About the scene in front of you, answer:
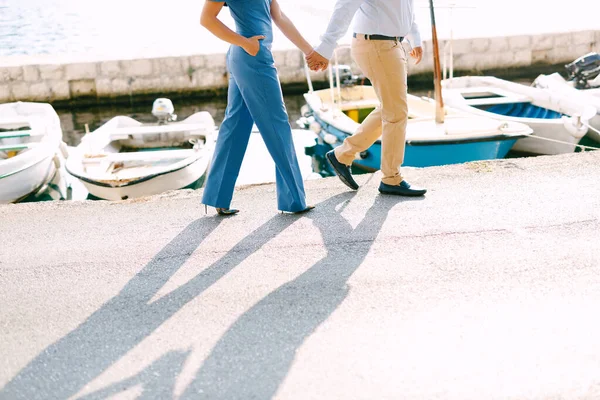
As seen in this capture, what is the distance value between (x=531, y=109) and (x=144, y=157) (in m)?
6.19

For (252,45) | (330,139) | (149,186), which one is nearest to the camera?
(252,45)

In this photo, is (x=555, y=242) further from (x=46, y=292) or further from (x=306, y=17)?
(x=306, y=17)

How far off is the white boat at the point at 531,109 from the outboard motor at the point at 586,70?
1.26 metres

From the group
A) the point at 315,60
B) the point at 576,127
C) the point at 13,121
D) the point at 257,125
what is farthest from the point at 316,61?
the point at 13,121

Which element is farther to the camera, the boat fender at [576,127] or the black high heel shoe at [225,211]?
the boat fender at [576,127]

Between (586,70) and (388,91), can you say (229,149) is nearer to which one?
(388,91)

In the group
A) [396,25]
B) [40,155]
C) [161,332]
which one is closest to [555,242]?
[396,25]

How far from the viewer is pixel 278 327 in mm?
3207

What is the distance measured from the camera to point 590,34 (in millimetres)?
16406

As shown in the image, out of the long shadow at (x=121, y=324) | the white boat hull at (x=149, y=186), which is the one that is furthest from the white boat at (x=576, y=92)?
the long shadow at (x=121, y=324)

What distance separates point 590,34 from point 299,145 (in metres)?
8.87

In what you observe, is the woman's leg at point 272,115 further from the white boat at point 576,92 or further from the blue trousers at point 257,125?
the white boat at point 576,92

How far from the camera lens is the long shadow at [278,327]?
9.09ft

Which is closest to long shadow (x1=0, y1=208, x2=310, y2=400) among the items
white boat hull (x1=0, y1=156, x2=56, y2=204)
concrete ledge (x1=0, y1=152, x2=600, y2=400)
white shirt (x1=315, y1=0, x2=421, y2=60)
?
concrete ledge (x1=0, y1=152, x2=600, y2=400)
